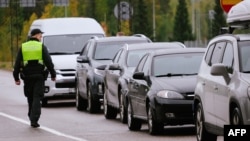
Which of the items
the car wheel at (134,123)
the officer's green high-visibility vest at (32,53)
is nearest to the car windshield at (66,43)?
the officer's green high-visibility vest at (32,53)

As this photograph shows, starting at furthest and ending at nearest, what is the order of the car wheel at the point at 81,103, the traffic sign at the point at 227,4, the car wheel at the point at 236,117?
the car wheel at the point at 81,103 → the traffic sign at the point at 227,4 → the car wheel at the point at 236,117

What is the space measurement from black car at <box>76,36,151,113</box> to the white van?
0.93 metres

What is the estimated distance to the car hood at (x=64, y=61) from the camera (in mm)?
29792

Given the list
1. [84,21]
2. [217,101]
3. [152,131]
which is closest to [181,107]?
[152,131]

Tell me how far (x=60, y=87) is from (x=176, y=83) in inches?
396

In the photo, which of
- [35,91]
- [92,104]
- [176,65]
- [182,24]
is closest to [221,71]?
[176,65]

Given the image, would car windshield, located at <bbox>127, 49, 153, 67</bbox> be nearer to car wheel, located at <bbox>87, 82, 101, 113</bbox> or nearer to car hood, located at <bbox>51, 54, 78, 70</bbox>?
car wheel, located at <bbox>87, 82, 101, 113</bbox>

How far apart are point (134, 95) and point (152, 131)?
176 cm

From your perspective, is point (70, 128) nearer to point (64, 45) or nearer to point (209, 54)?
point (209, 54)

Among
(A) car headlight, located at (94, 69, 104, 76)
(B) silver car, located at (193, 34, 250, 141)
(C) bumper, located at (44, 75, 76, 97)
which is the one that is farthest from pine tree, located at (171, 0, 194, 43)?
(B) silver car, located at (193, 34, 250, 141)

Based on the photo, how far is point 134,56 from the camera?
79.7 ft

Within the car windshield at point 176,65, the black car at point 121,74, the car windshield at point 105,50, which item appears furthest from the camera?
the car windshield at point 105,50

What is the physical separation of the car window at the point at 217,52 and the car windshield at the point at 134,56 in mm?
7203

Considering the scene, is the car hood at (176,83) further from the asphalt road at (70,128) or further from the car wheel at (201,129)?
the car wheel at (201,129)
